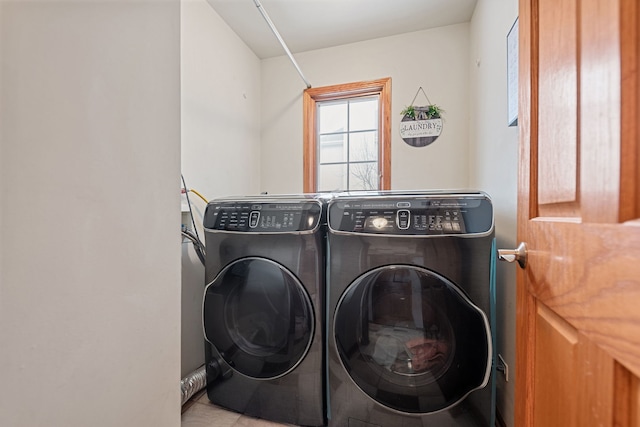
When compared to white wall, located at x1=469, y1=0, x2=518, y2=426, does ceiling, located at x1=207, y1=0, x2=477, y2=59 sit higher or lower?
→ higher

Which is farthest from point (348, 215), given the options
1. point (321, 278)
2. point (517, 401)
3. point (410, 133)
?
point (410, 133)

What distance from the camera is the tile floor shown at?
1245 mm

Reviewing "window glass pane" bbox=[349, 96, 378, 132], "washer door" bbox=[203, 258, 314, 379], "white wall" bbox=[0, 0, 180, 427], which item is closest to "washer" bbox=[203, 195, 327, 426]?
"washer door" bbox=[203, 258, 314, 379]

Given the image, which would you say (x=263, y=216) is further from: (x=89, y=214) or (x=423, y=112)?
(x=423, y=112)

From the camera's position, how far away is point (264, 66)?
251 centimetres

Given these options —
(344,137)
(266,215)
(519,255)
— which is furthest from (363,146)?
(519,255)

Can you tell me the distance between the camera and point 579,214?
469 millimetres

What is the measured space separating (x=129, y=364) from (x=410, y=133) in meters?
2.18

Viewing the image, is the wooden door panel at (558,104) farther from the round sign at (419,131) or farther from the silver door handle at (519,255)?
the round sign at (419,131)

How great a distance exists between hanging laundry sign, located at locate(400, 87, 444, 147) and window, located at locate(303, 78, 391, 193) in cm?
19

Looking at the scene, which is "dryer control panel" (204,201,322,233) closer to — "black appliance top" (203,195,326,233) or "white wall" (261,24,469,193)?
"black appliance top" (203,195,326,233)

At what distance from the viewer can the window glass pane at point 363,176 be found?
2.36 metres

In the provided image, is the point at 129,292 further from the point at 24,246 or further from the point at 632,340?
the point at 632,340

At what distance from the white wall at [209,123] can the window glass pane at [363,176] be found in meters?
0.87
